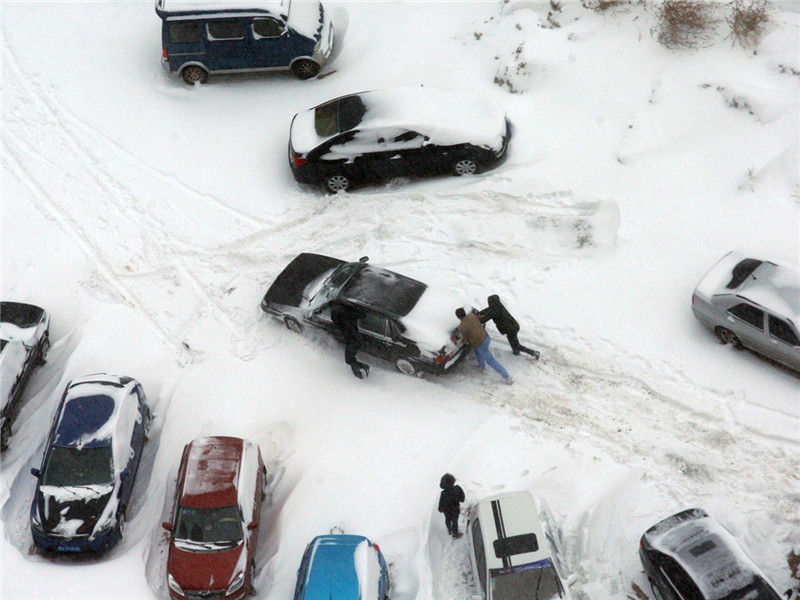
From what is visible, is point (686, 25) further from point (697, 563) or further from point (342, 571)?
point (342, 571)

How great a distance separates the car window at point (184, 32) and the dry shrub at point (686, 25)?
9.43 meters

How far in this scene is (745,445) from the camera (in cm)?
1111

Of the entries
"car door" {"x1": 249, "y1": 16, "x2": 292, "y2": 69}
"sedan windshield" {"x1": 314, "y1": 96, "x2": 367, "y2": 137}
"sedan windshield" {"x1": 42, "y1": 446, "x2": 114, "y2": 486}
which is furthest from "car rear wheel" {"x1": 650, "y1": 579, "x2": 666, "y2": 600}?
"car door" {"x1": 249, "y1": 16, "x2": 292, "y2": 69}

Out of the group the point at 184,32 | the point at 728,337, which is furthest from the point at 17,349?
the point at 728,337

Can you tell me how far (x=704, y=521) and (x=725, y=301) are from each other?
3662mm

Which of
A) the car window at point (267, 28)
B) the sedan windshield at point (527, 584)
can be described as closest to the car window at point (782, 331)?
the sedan windshield at point (527, 584)

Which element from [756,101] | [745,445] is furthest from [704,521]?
[756,101]

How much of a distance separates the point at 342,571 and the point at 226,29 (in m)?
11.4

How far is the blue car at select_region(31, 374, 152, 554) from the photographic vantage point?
439 inches

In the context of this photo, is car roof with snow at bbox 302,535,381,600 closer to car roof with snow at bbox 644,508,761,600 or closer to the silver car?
car roof with snow at bbox 644,508,761,600

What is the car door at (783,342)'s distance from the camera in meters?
11.4

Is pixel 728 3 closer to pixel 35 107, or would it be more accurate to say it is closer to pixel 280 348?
pixel 280 348

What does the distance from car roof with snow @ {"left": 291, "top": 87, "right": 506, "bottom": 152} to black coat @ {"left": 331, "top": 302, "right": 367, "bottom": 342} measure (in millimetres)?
3986

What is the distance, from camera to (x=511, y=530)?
9977 mm
